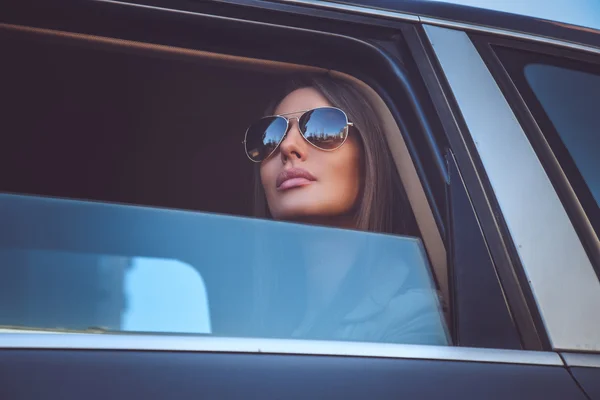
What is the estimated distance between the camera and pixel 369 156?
1.90 meters

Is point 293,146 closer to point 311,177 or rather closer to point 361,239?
point 311,177

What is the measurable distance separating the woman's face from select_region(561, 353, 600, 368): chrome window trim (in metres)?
0.82

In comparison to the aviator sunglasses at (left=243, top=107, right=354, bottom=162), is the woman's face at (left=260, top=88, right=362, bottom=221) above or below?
below

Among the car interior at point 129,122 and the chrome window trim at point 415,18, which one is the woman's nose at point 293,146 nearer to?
the car interior at point 129,122

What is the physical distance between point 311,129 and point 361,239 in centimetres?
72

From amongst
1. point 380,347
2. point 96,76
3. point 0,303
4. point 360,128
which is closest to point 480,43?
point 360,128

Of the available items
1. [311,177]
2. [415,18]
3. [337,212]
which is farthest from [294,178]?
[415,18]

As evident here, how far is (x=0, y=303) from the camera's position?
41.6 inches

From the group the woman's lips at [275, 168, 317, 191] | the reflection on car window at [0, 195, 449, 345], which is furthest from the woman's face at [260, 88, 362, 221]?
the reflection on car window at [0, 195, 449, 345]

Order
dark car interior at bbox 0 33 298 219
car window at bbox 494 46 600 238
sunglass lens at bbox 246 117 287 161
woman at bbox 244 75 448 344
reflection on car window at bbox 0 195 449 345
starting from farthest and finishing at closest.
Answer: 1. dark car interior at bbox 0 33 298 219
2. sunglass lens at bbox 246 117 287 161
3. car window at bbox 494 46 600 238
4. woman at bbox 244 75 448 344
5. reflection on car window at bbox 0 195 449 345

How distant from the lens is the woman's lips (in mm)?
1906

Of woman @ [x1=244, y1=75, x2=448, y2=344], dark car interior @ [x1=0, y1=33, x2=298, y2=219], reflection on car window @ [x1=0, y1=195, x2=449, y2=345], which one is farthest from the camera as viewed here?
dark car interior @ [x1=0, y1=33, x2=298, y2=219]

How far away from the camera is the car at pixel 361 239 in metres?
1.01

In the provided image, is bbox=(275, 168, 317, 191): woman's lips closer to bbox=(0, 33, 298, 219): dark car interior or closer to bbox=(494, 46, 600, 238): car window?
bbox=(0, 33, 298, 219): dark car interior
